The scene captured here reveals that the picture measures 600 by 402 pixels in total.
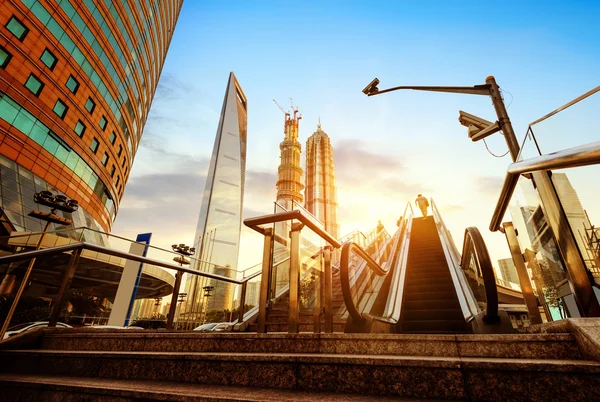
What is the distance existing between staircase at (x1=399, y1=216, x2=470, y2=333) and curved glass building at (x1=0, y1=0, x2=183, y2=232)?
20.4 meters

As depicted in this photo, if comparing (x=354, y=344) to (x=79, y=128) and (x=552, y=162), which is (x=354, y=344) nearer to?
(x=552, y=162)

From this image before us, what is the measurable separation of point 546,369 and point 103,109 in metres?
35.2

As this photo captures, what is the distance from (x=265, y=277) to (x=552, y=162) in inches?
108

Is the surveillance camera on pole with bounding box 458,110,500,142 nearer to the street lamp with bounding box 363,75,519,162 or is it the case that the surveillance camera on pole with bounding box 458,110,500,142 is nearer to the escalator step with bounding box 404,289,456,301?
the street lamp with bounding box 363,75,519,162

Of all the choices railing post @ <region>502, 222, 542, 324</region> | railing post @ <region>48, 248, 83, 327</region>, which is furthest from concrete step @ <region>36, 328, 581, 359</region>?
railing post @ <region>502, 222, 542, 324</region>

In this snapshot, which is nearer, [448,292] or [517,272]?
[517,272]

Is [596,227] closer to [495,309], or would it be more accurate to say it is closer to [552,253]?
[552,253]

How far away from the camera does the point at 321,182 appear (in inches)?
3880

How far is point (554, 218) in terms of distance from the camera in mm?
2877

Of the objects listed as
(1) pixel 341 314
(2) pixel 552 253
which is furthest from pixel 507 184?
(1) pixel 341 314

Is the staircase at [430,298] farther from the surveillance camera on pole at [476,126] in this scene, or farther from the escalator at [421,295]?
the surveillance camera on pole at [476,126]

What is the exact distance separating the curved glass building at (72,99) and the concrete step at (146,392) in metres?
19.1

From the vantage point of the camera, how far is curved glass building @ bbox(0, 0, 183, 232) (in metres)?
18.0

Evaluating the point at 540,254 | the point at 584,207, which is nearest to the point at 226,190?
the point at 540,254
